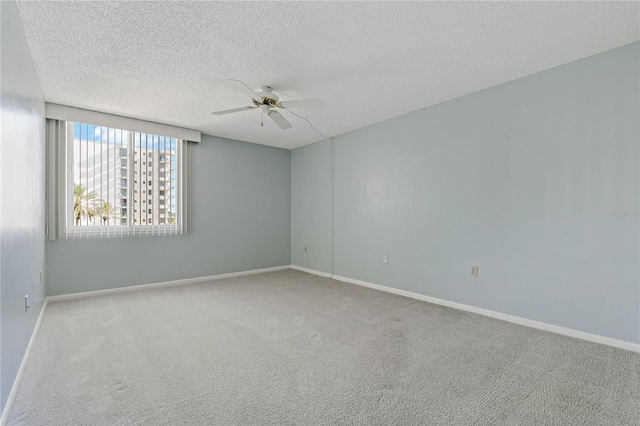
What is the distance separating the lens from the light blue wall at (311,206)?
17.6 feet

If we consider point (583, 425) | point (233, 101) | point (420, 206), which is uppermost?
point (233, 101)

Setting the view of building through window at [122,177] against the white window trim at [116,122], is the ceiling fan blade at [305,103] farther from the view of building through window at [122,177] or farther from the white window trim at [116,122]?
the view of building through window at [122,177]

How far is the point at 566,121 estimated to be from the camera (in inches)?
108

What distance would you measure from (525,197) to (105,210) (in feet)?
16.7

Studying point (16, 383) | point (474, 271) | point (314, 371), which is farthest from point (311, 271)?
point (16, 383)

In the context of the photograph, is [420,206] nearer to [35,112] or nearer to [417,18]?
[417,18]

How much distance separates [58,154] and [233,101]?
2.31 meters

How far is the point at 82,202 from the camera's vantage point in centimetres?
→ 398

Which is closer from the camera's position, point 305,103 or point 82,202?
point 305,103

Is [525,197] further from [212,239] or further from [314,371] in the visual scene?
[212,239]

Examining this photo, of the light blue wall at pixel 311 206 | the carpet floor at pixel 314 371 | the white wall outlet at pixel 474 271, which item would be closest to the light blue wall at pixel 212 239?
the light blue wall at pixel 311 206

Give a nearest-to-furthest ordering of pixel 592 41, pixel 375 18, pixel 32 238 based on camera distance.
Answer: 1. pixel 375 18
2. pixel 592 41
3. pixel 32 238

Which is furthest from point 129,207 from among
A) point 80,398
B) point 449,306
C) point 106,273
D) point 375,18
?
point 449,306

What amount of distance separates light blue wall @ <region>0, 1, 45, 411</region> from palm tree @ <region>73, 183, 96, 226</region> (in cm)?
142
